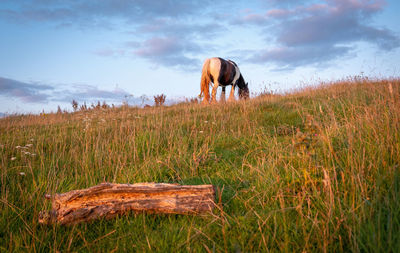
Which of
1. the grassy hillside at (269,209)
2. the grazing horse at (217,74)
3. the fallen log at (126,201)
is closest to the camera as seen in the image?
the grassy hillside at (269,209)

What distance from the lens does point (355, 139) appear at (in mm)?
2811

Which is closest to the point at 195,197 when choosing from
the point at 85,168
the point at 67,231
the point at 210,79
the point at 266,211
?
the point at 266,211

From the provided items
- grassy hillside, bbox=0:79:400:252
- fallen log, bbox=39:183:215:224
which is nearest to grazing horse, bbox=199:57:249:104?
grassy hillside, bbox=0:79:400:252

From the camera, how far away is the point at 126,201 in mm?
2369

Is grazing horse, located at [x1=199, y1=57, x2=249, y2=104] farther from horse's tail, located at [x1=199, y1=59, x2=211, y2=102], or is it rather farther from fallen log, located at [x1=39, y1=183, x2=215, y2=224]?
fallen log, located at [x1=39, y1=183, x2=215, y2=224]

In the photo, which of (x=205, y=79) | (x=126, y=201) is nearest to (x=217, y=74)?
(x=205, y=79)

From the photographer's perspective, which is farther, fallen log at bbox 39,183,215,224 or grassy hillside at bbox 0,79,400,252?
fallen log at bbox 39,183,215,224

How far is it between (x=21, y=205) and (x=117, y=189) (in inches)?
52.0

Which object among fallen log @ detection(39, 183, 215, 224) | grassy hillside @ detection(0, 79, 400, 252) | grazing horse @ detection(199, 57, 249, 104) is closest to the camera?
grassy hillside @ detection(0, 79, 400, 252)

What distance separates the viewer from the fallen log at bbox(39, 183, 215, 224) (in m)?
2.29

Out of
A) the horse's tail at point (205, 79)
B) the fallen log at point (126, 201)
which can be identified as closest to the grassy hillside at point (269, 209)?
the fallen log at point (126, 201)

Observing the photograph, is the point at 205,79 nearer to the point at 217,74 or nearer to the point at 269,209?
the point at 217,74

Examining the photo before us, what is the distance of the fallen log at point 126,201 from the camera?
2295 mm

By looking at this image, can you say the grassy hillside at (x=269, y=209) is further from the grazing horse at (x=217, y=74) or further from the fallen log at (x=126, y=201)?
the grazing horse at (x=217, y=74)
